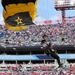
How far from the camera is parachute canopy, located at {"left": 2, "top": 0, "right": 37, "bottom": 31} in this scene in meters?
20.3

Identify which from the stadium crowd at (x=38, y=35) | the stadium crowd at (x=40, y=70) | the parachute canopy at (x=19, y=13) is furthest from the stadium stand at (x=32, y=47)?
the parachute canopy at (x=19, y=13)

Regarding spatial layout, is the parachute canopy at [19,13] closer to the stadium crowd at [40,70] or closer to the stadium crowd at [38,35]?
the stadium crowd at [40,70]

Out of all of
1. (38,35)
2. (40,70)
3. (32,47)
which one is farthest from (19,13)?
(38,35)

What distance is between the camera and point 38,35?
51656mm

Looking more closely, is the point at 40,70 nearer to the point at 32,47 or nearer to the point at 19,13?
the point at 32,47

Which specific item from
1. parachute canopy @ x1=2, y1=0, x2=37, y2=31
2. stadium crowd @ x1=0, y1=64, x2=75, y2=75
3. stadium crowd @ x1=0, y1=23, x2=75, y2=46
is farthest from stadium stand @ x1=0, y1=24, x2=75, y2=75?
parachute canopy @ x1=2, y1=0, x2=37, y2=31

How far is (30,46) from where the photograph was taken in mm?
49688

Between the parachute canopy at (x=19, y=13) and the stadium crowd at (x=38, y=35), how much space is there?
2813 cm

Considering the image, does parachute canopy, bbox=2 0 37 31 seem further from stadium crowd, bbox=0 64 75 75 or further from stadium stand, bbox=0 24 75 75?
stadium stand, bbox=0 24 75 75

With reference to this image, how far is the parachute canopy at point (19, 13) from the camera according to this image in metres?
20.3

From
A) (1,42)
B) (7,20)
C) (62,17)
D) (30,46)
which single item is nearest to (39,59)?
(30,46)

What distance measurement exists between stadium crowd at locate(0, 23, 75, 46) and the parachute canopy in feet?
92.3

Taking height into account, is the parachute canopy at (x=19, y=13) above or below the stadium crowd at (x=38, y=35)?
above

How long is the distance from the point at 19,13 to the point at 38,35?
3088 cm
